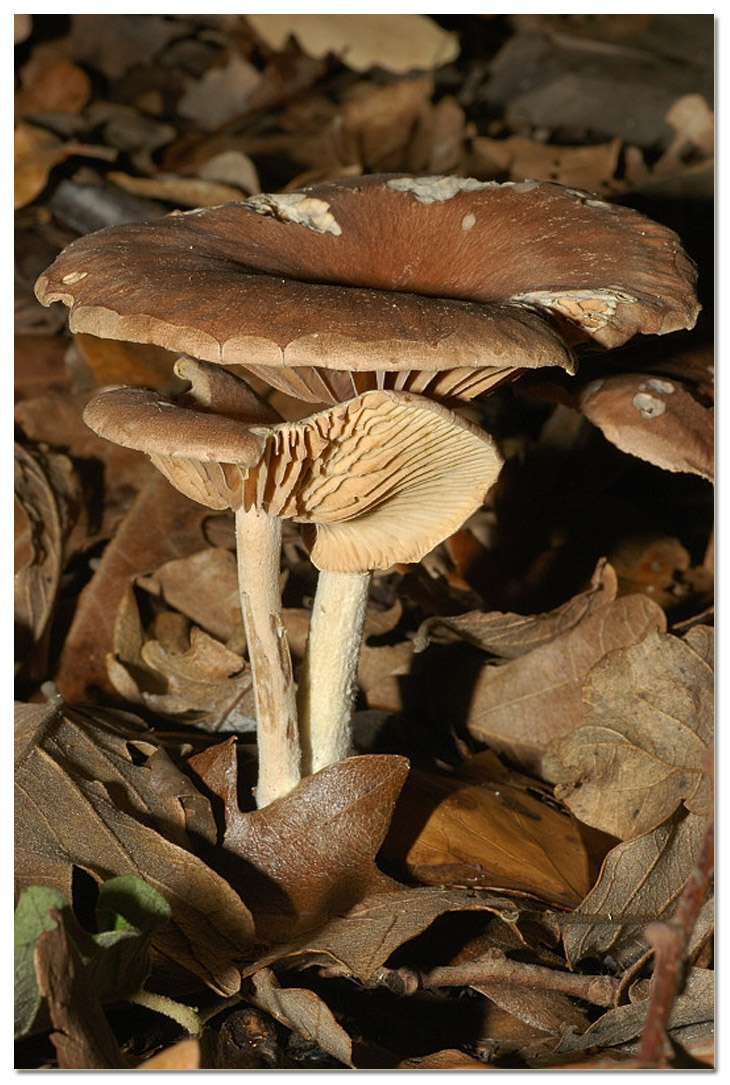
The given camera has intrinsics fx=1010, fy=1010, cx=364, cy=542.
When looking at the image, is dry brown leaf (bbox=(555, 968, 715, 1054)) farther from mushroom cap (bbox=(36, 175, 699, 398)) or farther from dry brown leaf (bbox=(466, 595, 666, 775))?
mushroom cap (bbox=(36, 175, 699, 398))

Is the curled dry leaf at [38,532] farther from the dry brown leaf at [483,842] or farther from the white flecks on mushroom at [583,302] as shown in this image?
the white flecks on mushroom at [583,302]

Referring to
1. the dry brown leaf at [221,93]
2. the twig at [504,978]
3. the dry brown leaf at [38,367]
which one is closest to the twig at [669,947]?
the twig at [504,978]

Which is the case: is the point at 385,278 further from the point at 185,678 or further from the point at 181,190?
the point at 181,190

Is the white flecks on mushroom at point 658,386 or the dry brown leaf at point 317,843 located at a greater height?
the white flecks on mushroom at point 658,386

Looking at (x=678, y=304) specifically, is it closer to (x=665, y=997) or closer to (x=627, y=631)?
(x=627, y=631)

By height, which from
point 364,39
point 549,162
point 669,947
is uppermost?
point 364,39

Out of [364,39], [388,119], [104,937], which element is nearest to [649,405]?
[104,937]

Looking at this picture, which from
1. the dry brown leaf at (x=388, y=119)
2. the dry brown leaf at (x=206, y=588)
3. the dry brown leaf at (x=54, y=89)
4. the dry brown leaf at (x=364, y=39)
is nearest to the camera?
the dry brown leaf at (x=206, y=588)
